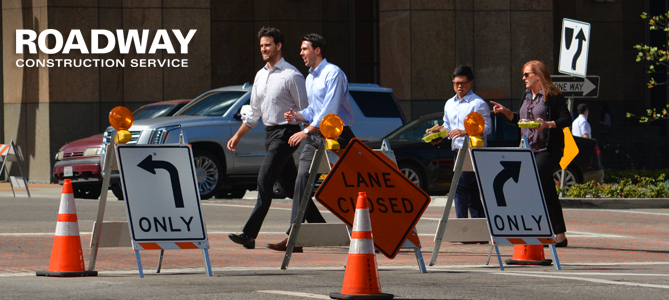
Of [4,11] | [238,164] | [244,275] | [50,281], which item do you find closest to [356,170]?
[244,275]

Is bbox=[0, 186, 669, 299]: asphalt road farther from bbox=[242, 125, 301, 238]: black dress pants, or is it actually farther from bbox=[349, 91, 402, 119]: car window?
bbox=[349, 91, 402, 119]: car window

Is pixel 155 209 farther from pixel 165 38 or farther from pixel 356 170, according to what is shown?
pixel 165 38

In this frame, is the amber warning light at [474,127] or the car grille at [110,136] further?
the car grille at [110,136]

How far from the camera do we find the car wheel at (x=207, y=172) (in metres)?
16.6

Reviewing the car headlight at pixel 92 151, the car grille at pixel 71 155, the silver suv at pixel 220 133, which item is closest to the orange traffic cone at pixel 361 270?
the silver suv at pixel 220 133

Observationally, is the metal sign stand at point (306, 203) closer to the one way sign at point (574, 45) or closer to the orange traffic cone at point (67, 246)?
the orange traffic cone at point (67, 246)

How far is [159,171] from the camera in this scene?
785cm

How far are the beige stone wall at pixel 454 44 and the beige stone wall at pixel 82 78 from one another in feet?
13.5

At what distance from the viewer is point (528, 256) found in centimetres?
890

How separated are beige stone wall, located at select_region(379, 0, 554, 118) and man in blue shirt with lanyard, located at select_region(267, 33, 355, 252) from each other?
1464cm

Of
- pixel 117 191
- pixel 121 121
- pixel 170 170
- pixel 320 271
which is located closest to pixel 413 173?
pixel 117 191

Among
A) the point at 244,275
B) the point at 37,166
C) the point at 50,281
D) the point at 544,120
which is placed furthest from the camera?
the point at 37,166

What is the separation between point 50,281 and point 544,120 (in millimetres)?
4760

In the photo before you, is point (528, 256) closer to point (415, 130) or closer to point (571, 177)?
point (415, 130)
